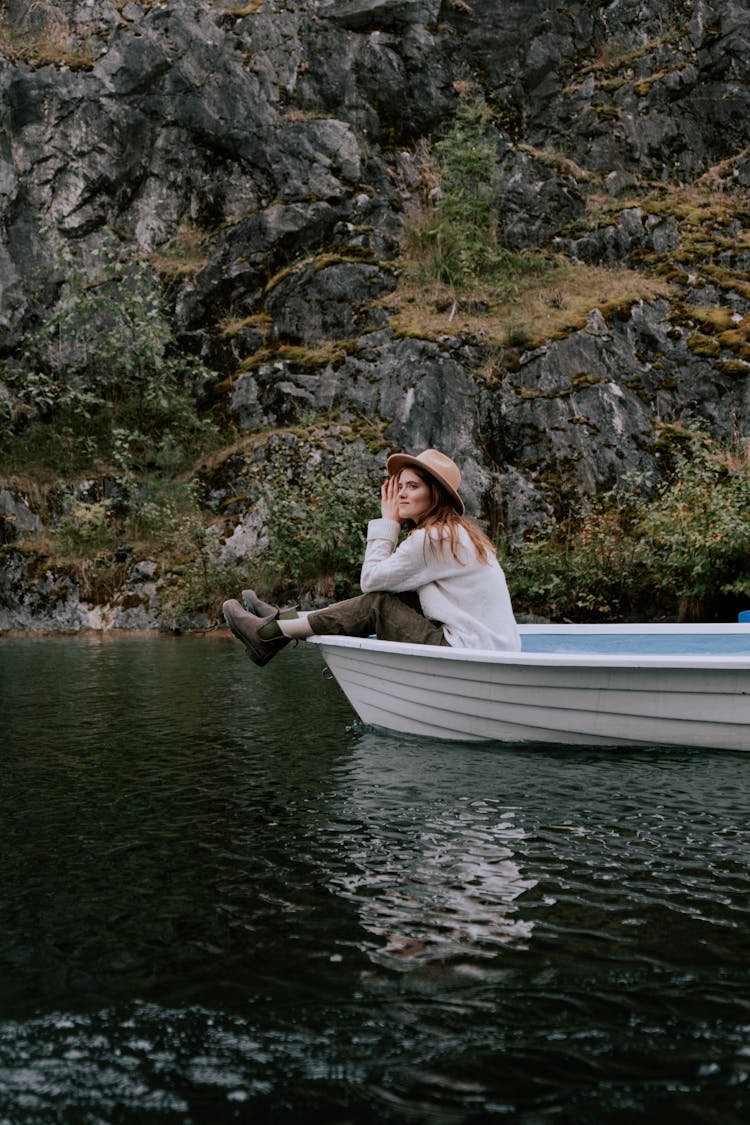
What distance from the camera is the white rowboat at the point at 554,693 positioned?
14.0 ft

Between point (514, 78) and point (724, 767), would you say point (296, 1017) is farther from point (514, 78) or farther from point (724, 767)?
point (514, 78)

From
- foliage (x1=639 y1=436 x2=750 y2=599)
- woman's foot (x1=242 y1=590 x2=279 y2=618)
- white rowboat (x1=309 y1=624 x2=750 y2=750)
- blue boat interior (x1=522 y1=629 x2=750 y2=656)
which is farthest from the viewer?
foliage (x1=639 y1=436 x2=750 y2=599)

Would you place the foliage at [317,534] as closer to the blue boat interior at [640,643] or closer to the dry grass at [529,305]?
the dry grass at [529,305]

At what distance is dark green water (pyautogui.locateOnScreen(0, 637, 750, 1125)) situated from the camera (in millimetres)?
1453

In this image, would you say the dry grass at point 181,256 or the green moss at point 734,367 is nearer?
the green moss at point 734,367

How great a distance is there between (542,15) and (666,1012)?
920 inches

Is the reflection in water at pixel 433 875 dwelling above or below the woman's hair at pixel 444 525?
below

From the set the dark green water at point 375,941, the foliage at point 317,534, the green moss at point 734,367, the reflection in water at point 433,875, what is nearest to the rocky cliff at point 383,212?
the green moss at point 734,367

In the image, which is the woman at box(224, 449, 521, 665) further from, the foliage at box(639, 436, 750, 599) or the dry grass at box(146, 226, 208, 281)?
the dry grass at box(146, 226, 208, 281)

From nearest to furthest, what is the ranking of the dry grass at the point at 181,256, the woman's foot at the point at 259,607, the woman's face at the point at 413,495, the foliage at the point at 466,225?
the woman's face at the point at 413,495, the woman's foot at the point at 259,607, the foliage at the point at 466,225, the dry grass at the point at 181,256

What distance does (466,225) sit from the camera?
1689 centimetres

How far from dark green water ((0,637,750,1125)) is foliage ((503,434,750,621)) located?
208 inches

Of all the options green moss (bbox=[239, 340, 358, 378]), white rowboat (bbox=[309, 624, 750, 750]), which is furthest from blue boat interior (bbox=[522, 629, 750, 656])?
green moss (bbox=[239, 340, 358, 378])

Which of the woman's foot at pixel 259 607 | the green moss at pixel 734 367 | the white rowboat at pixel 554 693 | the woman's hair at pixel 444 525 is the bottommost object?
the white rowboat at pixel 554 693
